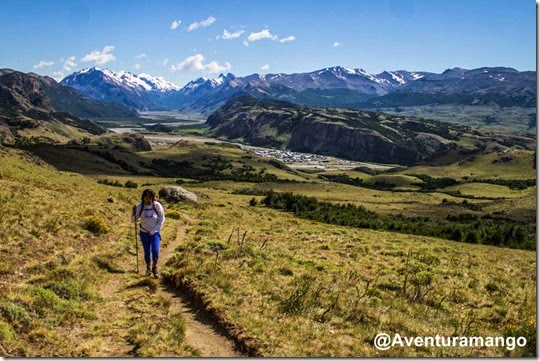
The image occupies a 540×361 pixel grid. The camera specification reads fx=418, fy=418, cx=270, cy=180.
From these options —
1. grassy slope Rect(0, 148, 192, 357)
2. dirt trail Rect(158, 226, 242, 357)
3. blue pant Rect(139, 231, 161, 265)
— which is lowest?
dirt trail Rect(158, 226, 242, 357)

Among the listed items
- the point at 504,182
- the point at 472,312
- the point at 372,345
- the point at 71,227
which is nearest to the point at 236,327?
the point at 372,345

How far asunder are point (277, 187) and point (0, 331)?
127877mm

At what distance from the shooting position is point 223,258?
21172 millimetres

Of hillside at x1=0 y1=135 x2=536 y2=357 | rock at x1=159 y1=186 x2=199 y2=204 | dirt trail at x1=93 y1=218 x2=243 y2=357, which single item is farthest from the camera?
rock at x1=159 y1=186 x2=199 y2=204

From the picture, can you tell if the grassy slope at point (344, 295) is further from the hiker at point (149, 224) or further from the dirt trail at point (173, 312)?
the hiker at point (149, 224)

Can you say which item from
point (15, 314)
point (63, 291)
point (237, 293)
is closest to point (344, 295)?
point (237, 293)

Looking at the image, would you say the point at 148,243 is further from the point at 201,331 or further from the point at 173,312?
the point at 201,331

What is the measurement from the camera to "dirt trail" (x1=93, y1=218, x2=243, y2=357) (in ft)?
39.2

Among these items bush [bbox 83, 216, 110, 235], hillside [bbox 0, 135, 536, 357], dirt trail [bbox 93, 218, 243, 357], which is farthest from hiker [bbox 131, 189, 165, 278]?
bush [bbox 83, 216, 110, 235]

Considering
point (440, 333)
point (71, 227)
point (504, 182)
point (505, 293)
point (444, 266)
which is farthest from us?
point (504, 182)

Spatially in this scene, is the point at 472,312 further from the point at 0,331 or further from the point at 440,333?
the point at 0,331

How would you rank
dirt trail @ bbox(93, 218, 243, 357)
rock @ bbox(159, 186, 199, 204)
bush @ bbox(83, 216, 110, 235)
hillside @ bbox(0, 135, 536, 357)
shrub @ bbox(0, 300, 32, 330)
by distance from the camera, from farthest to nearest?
1. rock @ bbox(159, 186, 199, 204)
2. bush @ bbox(83, 216, 110, 235)
3. hillside @ bbox(0, 135, 536, 357)
4. dirt trail @ bbox(93, 218, 243, 357)
5. shrub @ bbox(0, 300, 32, 330)

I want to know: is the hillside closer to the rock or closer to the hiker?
the hiker

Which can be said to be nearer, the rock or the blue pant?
the blue pant
